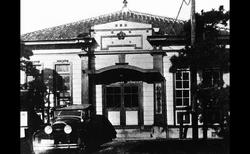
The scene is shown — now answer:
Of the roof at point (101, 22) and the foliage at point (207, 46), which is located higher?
the roof at point (101, 22)

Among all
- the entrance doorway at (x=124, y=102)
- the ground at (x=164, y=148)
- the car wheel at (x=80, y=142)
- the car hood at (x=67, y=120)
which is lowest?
the ground at (x=164, y=148)

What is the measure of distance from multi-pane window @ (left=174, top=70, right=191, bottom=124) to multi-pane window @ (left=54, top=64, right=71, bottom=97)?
2645mm

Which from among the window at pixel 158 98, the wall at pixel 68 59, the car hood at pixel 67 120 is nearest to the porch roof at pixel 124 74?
the window at pixel 158 98

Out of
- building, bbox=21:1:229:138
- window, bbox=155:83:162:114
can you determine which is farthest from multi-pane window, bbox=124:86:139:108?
window, bbox=155:83:162:114

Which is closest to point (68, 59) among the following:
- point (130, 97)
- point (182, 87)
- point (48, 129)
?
point (130, 97)

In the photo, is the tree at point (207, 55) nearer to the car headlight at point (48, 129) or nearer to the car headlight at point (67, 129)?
the car headlight at point (67, 129)

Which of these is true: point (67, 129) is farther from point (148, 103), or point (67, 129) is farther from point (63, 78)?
point (148, 103)

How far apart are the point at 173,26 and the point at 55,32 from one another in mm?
2871

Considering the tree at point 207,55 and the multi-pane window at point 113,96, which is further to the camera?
the multi-pane window at point 113,96

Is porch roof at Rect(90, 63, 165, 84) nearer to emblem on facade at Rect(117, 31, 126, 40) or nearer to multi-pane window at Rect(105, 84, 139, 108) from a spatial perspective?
multi-pane window at Rect(105, 84, 139, 108)

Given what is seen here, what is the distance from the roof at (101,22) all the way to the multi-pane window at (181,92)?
101 cm

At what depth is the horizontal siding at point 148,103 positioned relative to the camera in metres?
7.20

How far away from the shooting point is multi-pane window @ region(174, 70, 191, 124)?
6.73m

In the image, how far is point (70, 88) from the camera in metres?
7.41
